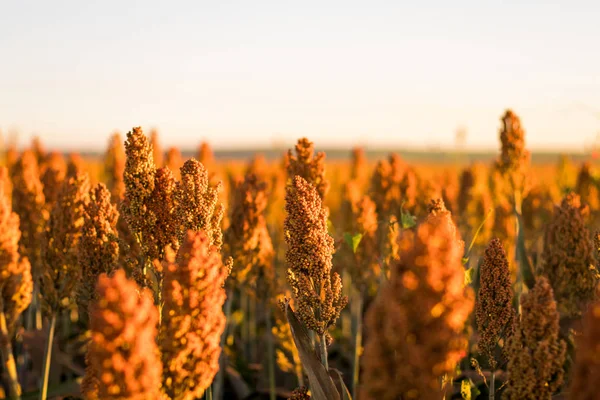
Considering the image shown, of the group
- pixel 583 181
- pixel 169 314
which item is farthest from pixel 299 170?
pixel 583 181

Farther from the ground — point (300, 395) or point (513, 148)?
point (513, 148)

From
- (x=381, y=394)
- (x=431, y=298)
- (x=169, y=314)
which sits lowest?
(x=381, y=394)

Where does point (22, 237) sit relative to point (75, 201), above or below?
A: below

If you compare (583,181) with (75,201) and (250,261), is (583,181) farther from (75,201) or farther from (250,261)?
(75,201)

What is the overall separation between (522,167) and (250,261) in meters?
2.97

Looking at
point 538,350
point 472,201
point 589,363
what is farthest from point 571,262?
point 472,201

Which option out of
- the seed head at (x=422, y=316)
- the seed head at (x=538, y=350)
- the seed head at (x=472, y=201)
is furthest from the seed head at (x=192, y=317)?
the seed head at (x=472, y=201)

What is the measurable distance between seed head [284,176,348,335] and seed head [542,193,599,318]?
2.44 m

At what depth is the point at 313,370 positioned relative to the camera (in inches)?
128

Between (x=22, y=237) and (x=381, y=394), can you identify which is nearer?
(x=381, y=394)

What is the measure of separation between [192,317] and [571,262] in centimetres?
359

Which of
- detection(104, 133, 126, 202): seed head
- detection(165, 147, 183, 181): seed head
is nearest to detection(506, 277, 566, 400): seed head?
detection(165, 147, 183, 181): seed head

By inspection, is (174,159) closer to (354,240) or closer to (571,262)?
(354,240)

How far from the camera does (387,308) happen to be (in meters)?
2.01
